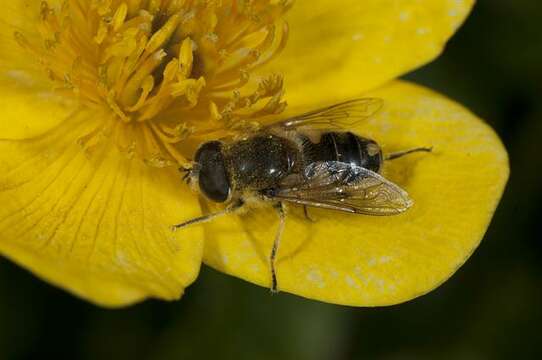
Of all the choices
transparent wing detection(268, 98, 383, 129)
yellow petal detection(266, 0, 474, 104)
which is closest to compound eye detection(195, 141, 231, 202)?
transparent wing detection(268, 98, 383, 129)

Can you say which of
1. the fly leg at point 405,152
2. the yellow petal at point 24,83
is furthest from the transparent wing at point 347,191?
the yellow petal at point 24,83

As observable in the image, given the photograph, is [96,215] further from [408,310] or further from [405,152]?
[408,310]

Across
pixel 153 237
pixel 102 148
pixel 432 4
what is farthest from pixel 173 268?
pixel 432 4

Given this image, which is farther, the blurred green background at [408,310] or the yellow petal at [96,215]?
the blurred green background at [408,310]

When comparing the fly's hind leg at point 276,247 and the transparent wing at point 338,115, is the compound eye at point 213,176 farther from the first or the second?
the transparent wing at point 338,115

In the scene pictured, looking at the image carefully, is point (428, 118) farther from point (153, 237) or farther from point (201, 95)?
point (153, 237)

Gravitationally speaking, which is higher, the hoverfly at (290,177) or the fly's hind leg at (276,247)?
the hoverfly at (290,177)

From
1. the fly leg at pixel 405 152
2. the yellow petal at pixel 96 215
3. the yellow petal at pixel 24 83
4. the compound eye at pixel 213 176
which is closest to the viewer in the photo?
the yellow petal at pixel 96 215
